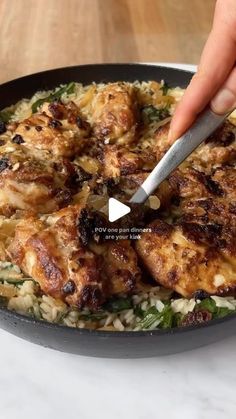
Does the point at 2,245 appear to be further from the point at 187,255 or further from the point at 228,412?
the point at 228,412

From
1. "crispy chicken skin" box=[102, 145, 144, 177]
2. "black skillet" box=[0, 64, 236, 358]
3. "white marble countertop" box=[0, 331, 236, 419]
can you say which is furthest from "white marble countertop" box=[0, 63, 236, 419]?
"crispy chicken skin" box=[102, 145, 144, 177]

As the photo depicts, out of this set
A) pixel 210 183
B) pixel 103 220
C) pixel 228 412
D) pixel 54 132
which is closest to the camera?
pixel 228 412

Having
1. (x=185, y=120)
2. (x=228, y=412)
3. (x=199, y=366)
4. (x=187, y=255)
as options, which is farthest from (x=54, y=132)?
(x=228, y=412)

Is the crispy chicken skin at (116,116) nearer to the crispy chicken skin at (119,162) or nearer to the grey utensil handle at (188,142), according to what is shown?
the crispy chicken skin at (119,162)

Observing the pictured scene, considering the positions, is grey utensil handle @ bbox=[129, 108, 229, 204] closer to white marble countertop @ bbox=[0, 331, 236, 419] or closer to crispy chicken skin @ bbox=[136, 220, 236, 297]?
crispy chicken skin @ bbox=[136, 220, 236, 297]

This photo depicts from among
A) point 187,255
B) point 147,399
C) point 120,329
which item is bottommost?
point 147,399

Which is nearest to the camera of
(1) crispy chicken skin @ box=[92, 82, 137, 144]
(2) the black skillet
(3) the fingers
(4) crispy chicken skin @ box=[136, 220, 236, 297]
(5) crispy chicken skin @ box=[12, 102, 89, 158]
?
(2) the black skillet

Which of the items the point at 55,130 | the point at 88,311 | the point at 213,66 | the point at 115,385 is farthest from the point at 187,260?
the point at 55,130

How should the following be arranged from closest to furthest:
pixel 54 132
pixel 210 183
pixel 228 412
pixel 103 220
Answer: pixel 228 412 → pixel 103 220 → pixel 210 183 → pixel 54 132
